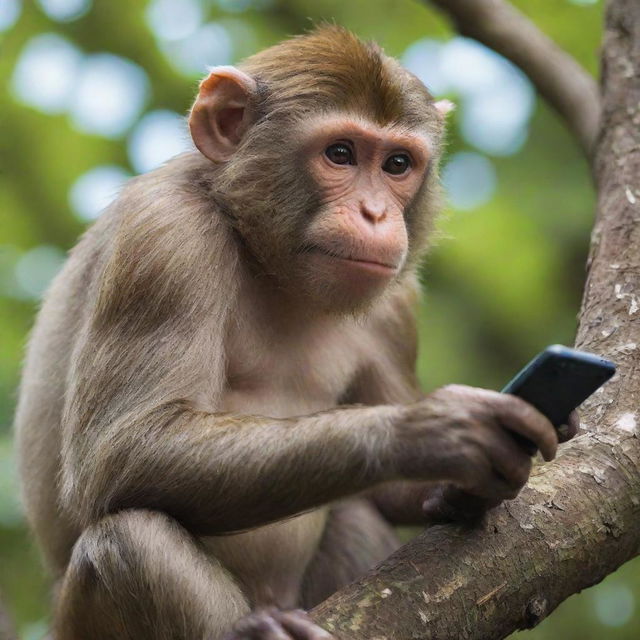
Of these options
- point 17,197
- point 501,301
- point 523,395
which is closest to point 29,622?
point 17,197

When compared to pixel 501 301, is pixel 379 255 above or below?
above

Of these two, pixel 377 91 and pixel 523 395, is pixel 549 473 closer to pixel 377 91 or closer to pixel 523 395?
pixel 523 395

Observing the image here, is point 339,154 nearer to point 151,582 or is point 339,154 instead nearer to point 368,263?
point 368,263

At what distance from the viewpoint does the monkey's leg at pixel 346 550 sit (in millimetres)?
8273

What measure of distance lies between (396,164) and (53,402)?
2.99 meters

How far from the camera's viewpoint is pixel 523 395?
5539 mm

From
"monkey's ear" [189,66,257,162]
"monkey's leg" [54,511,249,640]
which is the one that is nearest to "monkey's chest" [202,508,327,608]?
"monkey's leg" [54,511,249,640]

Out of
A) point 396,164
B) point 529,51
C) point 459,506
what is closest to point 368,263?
point 396,164

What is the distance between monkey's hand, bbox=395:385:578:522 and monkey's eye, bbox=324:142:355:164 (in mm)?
2071

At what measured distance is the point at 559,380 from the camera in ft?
17.6

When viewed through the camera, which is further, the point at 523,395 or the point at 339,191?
the point at 339,191

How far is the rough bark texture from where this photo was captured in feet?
18.1

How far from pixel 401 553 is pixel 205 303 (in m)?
1.99

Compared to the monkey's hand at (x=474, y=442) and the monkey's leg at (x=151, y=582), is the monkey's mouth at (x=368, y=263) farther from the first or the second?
the monkey's leg at (x=151, y=582)
